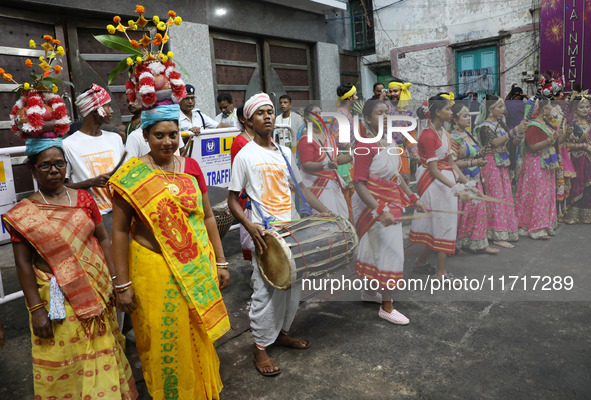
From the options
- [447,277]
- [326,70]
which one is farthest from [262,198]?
[326,70]

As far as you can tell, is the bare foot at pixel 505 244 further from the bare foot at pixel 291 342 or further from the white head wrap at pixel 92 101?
the white head wrap at pixel 92 101

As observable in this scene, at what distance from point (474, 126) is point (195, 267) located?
8.21ft

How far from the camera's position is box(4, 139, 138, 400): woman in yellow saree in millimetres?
2230

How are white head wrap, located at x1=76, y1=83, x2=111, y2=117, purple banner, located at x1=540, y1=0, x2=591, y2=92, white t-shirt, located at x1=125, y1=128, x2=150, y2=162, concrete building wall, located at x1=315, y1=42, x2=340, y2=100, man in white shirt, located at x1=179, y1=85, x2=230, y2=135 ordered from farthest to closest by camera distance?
concrete building wall, located at x1=315, y1=42, x2=340, y2=100, purple banner, located at x1=540, y1=0, x2=591, y2=92, man in white shirt, located at x1=179, y1=85, x2=230, y2=135, white t-shirt, located at x1=125, y1=128, x2=150, y2=162, white head wrap, located at x1=76, y1=83, x2=111, y2=117

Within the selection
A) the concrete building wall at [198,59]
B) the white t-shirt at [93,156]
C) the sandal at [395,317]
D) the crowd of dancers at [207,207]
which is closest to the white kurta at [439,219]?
the crowd of dancers at [207,207]

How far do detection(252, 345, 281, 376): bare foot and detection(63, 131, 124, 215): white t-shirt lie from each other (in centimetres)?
150

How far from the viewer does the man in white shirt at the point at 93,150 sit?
338 centimetres

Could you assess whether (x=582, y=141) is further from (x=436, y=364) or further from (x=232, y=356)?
(x=232, y=356)

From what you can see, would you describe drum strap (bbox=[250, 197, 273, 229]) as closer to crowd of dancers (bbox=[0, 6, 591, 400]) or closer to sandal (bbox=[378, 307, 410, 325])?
crowd of dancers (bbox=[0, 6, 591, 400])

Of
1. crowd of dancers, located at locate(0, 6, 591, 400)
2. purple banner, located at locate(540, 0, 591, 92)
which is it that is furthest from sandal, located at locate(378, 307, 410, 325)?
purple banner, located at locate(540, 0, 591, 92)

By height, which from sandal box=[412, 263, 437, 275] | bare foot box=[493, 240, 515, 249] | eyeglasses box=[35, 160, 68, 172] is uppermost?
eyeglasses box=[35, 160, 68, 172]

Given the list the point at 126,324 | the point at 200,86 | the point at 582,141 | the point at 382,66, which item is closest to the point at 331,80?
the point at 382,66

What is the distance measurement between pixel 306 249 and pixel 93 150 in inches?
70.4

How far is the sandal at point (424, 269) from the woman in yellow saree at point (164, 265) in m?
1.87
